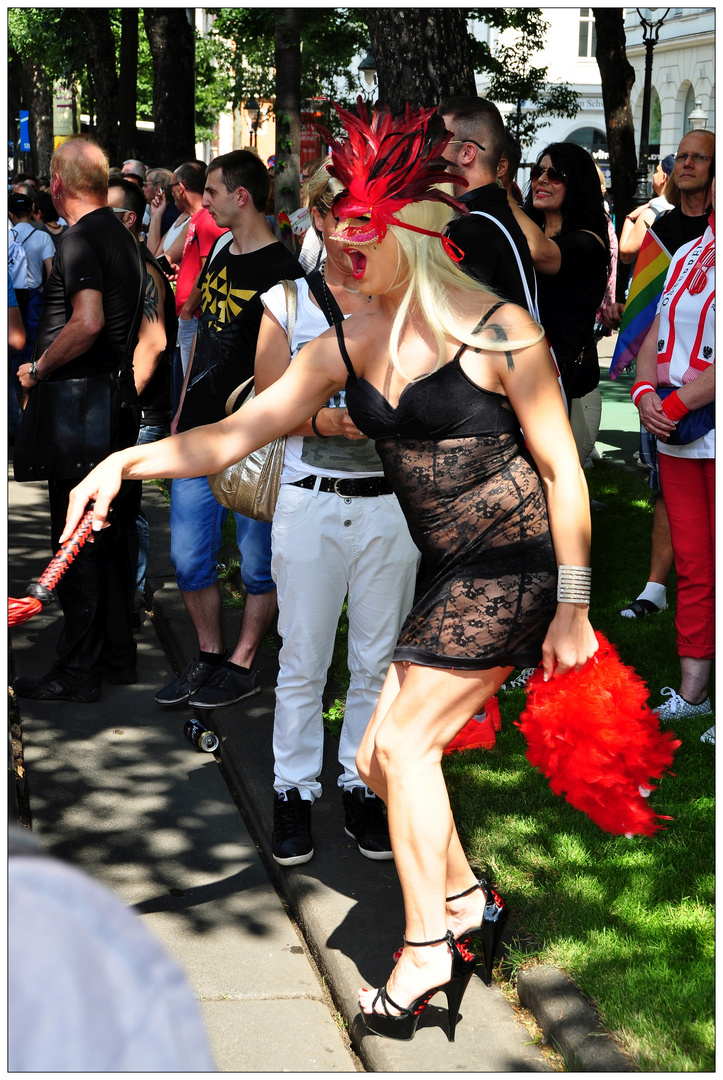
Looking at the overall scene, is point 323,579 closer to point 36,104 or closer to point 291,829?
point 291,829

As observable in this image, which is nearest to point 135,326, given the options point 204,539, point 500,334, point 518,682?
point 204,539

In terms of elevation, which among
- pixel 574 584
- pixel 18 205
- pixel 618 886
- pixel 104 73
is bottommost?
pixel 618 886

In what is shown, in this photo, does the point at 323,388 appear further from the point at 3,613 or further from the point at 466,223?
the point at 466,223

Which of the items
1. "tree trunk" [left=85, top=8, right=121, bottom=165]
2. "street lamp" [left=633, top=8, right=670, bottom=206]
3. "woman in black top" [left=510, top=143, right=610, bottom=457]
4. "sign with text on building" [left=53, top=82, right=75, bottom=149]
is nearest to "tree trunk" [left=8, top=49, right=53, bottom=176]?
"sign with text on building" [left=53, top=82, right=75, bottom=149]

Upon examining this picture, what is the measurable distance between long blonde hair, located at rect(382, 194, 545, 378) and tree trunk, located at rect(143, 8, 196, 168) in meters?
13.0

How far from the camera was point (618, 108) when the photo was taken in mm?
14961

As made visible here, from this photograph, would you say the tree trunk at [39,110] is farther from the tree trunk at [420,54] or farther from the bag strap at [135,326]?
the bag strap at [135,326]

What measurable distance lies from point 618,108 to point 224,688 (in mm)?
12454

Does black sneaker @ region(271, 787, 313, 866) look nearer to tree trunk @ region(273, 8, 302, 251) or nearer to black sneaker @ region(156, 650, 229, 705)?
black sneaker @ region(156, 650, 229, 705)

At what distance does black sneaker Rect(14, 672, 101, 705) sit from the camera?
5199 millimetres

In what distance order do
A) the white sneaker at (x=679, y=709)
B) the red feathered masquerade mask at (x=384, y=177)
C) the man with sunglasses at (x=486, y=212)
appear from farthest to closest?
the white sneaker at (x=679, y=709), the man with sunglasses at (x=486, y=212), the red feathered masquerade mask at (x=384, y=177)

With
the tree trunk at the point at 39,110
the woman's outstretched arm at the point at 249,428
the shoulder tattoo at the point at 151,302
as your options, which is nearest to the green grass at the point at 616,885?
the woman's outstretched arm at the point at 249,428

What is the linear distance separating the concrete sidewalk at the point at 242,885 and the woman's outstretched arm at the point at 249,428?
4.80 feet

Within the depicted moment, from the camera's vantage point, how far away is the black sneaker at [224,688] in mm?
5004
